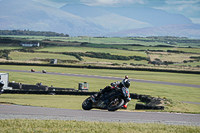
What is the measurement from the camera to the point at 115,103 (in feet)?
59.4

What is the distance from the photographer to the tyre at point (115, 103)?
58.5 ft

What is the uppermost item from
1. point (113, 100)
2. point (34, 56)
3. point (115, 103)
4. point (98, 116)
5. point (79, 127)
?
point (34, 56)

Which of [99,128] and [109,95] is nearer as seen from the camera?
[99,128]

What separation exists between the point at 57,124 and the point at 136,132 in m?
3.68

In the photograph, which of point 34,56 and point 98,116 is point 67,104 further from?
point 34,56

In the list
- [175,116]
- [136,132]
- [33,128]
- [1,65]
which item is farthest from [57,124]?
[1,65]

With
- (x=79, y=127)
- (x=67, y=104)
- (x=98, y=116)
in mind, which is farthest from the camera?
(x=67, y=104)

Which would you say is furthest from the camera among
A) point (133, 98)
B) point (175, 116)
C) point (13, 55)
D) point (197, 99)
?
point (13, 55)

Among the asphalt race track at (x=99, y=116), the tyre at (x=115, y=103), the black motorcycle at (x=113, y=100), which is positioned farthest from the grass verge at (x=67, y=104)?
the tyre at (x=115, y=103)

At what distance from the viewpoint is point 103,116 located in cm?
1859

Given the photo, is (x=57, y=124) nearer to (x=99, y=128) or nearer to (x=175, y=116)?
(x=99, y=128)

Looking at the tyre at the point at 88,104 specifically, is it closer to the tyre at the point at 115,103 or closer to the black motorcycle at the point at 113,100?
the black motorcycle at the point at 113,100

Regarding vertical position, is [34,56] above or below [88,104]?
above

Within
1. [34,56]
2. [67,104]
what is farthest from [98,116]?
[34,56]
